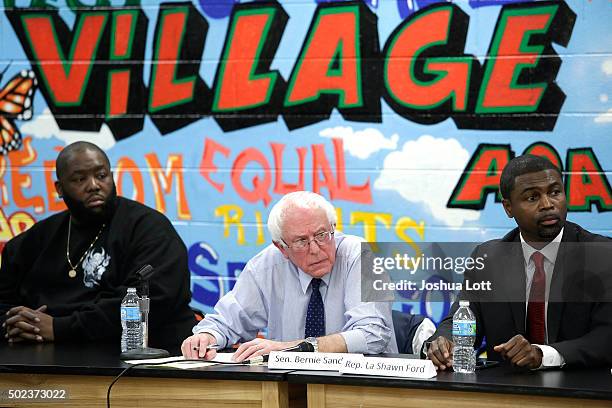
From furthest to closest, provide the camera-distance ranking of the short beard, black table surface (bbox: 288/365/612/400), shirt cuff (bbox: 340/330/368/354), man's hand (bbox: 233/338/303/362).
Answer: the short beard
shirt cuff (bbox: 340/330/368/354)
man's hand (bbox: 233/338/303/362)
black table surface (bbox: 288/365/612/400)

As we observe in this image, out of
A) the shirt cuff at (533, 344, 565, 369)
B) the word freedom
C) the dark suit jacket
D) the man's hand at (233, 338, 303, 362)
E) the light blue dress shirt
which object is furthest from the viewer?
the word freedom

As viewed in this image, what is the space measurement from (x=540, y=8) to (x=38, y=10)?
268 cm

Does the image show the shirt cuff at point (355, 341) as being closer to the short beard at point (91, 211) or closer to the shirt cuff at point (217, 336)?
the shirt cuff at point (217, 336)

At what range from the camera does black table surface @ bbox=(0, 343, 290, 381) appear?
3217 mm

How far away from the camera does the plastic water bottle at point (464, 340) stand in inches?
125

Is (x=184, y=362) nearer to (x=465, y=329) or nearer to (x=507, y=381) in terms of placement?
(x=465, y=329)

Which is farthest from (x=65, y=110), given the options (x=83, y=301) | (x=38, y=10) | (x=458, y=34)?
(x=458, y=34)

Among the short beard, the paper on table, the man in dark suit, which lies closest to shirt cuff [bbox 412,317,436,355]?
the man in dark suit

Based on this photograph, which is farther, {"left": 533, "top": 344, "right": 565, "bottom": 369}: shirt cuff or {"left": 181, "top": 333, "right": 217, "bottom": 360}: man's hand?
{"left": 181, "top": 333, "right": 217, "bottom": 360}: man's hand

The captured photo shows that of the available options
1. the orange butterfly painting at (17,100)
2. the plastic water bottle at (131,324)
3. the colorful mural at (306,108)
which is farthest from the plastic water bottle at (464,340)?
the orange butterfly painting at (17,100)

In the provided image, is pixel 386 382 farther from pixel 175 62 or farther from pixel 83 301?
pixel 175 62

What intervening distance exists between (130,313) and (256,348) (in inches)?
22.3

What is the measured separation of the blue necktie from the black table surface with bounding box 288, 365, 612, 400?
2.09 ft

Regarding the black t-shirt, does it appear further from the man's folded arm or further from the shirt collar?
the shirt collar
